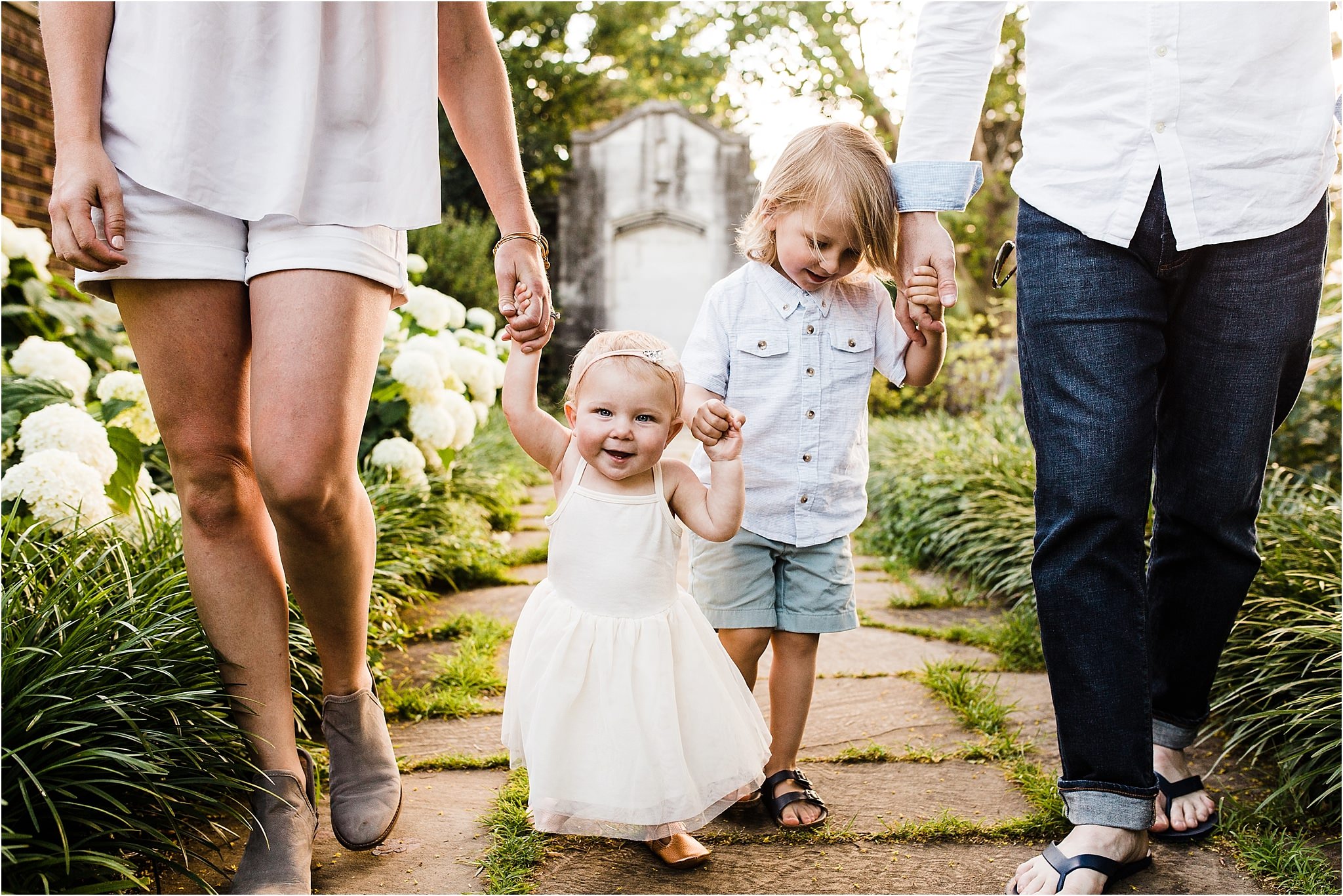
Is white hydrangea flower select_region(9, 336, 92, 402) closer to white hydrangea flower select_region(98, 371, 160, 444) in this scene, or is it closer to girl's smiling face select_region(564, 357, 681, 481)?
white hydrangea flower select_region(98, 371, 160, 444)

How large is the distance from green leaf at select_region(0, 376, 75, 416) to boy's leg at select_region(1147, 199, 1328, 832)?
2650 millimetres

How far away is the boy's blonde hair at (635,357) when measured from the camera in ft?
5.36

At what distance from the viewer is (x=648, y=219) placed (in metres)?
11.1

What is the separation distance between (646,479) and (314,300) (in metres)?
→ 0.61

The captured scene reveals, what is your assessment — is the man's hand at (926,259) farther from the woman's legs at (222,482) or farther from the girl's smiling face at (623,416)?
the woman's legs at (222,482)

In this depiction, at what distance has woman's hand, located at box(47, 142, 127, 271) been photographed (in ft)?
4.50

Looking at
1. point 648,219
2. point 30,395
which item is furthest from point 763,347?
point 648,219

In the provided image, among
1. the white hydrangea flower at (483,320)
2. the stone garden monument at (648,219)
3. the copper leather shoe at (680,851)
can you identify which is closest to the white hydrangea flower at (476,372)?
the white hydrangea flower at (483,320)

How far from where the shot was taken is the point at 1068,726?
64.0 inches

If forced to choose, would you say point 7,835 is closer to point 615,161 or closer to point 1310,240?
point 1310,240

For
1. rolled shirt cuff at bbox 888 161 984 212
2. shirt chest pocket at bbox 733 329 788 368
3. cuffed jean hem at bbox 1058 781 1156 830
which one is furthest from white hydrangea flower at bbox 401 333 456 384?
cuffed jean hem at bbox 1058 781 1156 830

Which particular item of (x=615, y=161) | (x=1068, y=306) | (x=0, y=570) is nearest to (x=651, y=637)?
(x=1068, y=306)

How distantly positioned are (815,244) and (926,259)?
0.69ft

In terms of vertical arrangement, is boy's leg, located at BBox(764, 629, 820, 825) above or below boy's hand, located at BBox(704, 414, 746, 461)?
below
